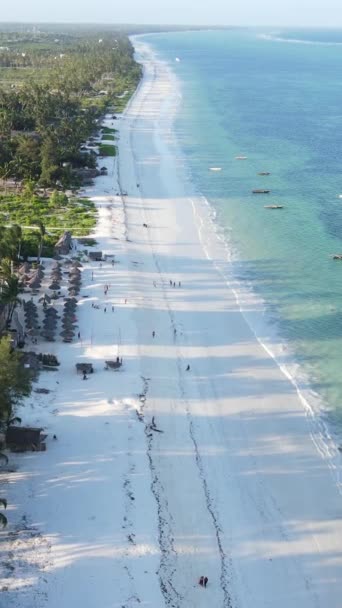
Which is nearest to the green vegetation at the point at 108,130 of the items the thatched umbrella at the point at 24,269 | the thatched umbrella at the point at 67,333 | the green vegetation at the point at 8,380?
the thatched umbrella at the point at 24,269

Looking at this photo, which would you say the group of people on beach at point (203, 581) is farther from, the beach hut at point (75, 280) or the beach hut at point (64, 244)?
the beach hut at point (64, 244)

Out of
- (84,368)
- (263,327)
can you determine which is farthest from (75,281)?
(263,327)

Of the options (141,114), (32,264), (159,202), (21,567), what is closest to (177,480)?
(21,567)

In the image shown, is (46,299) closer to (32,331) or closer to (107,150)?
(32,331)

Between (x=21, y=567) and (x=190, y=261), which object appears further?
(x=190, y=261)

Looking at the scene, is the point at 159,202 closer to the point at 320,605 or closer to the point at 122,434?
the point at 122,434

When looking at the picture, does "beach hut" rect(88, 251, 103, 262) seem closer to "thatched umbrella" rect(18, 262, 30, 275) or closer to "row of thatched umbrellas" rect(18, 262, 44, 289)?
"row of thatched umbrellas" rect(18, 262, 44, 289)

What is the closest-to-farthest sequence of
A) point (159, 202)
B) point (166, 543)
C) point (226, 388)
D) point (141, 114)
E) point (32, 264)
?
point (166, 543) < point (226, 388) < point (32, 264) < point (159, 202) < point (141, 114)

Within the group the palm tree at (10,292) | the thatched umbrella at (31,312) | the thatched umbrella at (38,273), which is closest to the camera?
the palm tree at (10,292)
